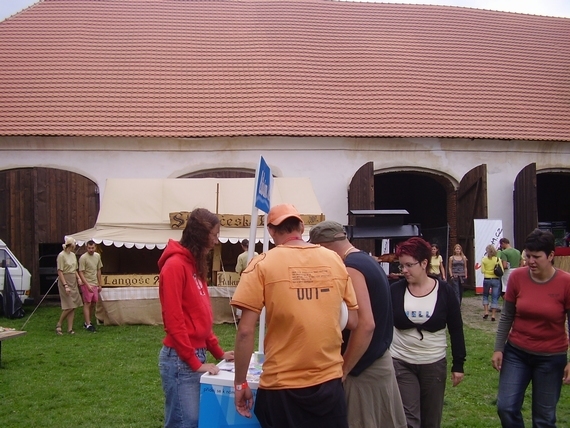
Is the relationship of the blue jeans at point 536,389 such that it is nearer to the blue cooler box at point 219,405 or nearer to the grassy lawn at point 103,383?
the grassy lawn at point 103,383

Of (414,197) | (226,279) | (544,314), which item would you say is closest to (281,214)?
(544,314)

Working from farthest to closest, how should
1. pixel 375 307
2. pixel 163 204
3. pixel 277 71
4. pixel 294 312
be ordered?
pixel 277 71
pixel 163 204
pixel 375 307
pixel 294 312

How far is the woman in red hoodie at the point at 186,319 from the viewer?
353 cm

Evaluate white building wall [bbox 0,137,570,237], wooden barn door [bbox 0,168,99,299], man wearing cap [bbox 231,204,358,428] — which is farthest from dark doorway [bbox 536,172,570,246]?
man wearing cap [bbox 231,204,358,428]

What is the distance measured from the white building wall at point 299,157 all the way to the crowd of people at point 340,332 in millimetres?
12088

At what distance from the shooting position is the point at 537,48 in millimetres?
21609

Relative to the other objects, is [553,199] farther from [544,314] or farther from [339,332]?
[339,332]

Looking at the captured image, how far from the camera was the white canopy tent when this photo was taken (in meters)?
12.1

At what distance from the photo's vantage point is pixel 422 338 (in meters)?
4.32

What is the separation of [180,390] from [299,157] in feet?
43.3

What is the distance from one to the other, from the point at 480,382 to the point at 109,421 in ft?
13.2

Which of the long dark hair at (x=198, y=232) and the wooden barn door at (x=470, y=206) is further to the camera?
the wooden barn door at (x=470, y=206)

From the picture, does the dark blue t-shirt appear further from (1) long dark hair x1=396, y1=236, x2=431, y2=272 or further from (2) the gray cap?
(1) long dark hair x1=396, y1=236, x2=431, y2=272

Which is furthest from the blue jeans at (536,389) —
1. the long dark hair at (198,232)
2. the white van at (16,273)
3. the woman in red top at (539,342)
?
the white van at (16,273)
